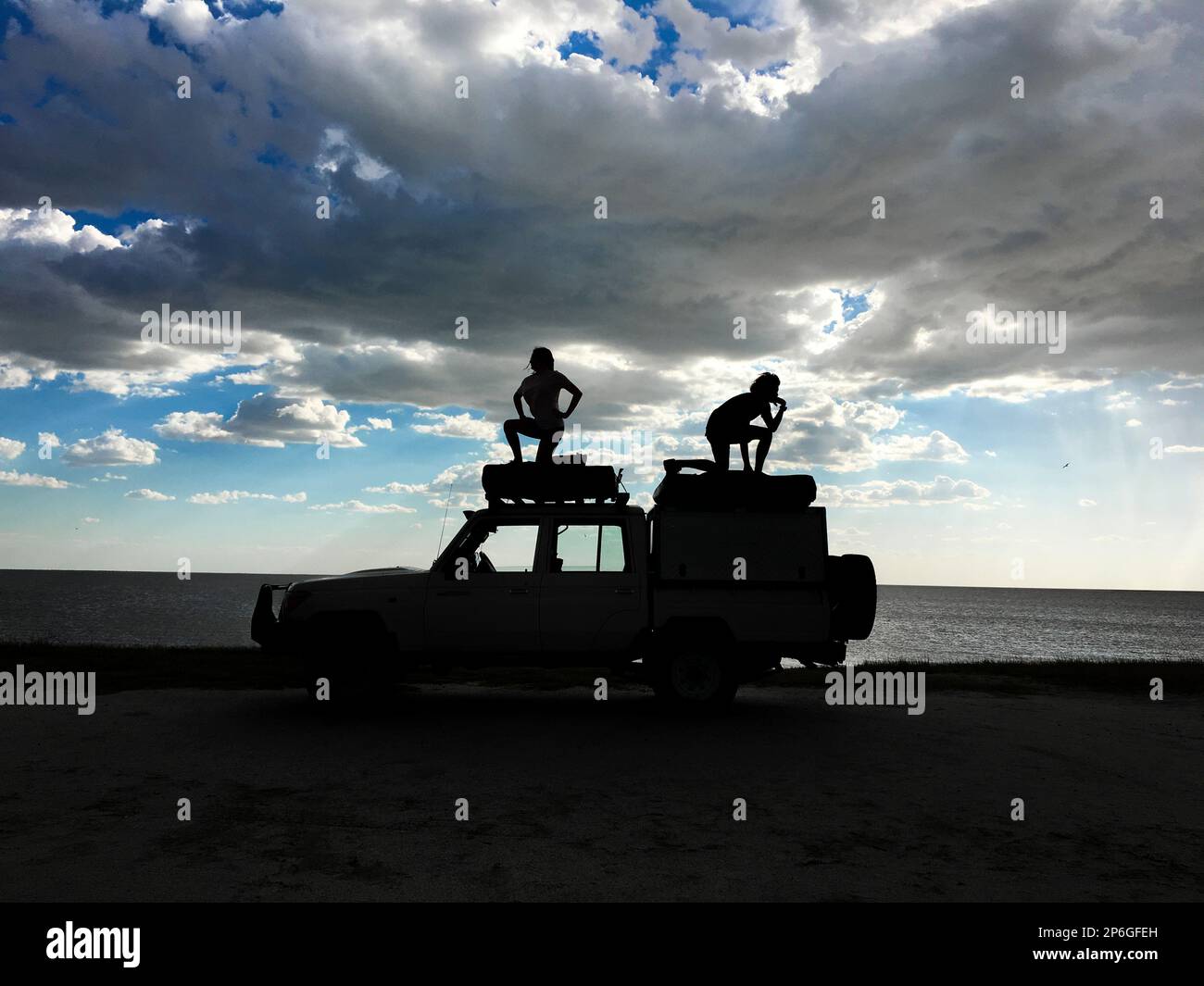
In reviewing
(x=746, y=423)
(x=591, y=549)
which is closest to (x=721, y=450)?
(x=746, y=423)

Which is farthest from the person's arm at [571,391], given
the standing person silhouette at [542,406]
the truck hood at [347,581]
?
the truck hood at [347,581]

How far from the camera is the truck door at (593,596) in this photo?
9586 mm

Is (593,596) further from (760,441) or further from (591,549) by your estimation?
(760,441)

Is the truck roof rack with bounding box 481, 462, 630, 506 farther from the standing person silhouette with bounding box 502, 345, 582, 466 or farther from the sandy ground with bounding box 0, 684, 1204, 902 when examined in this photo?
the sandy ground with bounding box 0, 684, 1204, 902

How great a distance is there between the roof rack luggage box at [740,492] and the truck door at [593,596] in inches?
28.6

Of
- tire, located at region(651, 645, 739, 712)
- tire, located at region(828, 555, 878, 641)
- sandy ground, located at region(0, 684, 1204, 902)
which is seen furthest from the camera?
tire, located at region(651, 645, 739, 712)

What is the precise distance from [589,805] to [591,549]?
152 inches

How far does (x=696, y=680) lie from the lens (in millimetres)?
9758

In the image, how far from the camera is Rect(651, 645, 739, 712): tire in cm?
970

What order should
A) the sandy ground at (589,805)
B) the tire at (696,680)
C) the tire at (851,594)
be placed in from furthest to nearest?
1. the tire at (696,680)
2. the tire at (851,594)
3. the sandy ground at (589,805)

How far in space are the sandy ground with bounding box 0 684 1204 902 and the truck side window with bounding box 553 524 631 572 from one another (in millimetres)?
1685

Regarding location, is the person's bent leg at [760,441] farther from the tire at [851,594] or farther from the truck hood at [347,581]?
the truck hood at [347,581]

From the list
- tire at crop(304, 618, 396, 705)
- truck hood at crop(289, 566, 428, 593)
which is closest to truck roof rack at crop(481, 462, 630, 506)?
truck hood at crop(289, 566, 428, 593)
